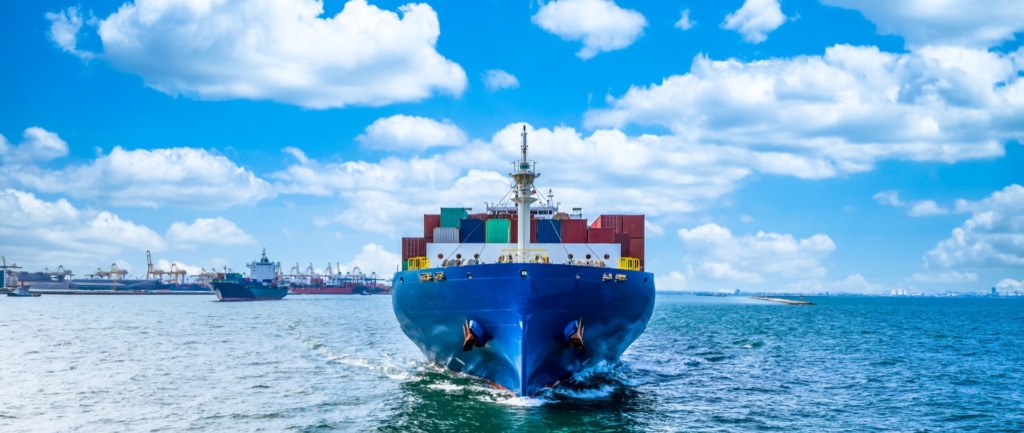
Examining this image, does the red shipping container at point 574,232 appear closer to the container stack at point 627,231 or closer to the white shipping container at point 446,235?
the container stack at point 627,231

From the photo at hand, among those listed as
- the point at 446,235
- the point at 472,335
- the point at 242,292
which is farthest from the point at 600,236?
the point at 242,292

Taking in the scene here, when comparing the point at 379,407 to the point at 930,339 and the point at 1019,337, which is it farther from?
the point at 1019,337

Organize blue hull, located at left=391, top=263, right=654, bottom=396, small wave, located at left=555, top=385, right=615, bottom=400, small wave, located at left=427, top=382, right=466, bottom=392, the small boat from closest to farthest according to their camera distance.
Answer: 1. blue hull, located at left=391, top=263, right=654, bottom=396
2. small wave, located at left=555, top=385, right=615, bottom=400
3. small wave, located at left=427, top=382, right=466, bottom=392
4. the small boat

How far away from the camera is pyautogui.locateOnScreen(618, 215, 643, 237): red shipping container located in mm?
33938

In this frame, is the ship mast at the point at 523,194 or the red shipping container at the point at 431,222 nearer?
the ship mast at the point at 523,194

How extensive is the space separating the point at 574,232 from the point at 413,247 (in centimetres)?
731

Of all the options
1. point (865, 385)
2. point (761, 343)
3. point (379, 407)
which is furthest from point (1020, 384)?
point (379, 407)

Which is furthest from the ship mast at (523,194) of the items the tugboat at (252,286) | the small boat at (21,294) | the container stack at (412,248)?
the small boat at (21,294)

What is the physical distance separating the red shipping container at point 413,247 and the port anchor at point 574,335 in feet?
36.1

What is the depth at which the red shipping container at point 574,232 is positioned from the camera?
31.1 metres

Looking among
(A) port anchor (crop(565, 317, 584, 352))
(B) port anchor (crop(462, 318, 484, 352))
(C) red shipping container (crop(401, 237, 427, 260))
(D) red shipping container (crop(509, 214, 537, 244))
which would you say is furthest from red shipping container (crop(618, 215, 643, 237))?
(B) port anchor (crop(462, 318, 484, 352))

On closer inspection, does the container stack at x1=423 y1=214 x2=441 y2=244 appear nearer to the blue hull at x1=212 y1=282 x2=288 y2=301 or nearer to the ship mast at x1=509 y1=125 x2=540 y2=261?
the ship mast at x1=509 y1=125 x2=540 y2=261

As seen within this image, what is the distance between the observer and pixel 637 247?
33.6m

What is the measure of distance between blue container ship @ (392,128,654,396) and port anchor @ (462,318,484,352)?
0.03 metres
